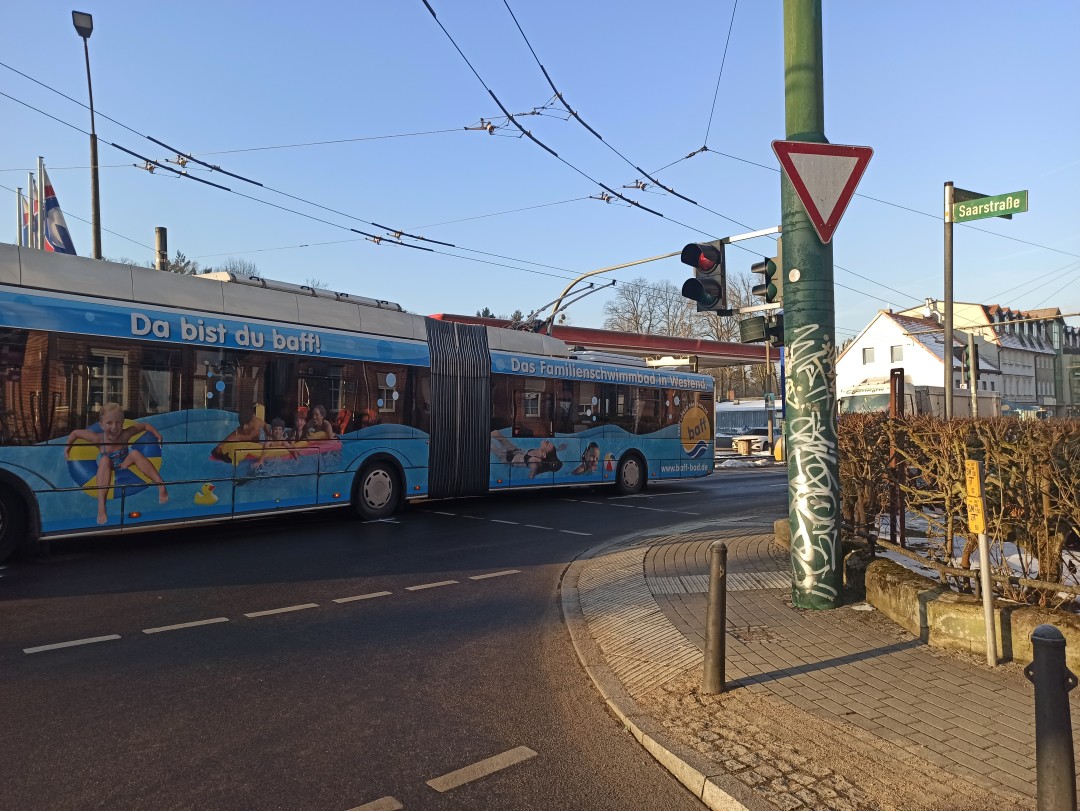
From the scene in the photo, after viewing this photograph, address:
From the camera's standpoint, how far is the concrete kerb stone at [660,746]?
11.3 ft

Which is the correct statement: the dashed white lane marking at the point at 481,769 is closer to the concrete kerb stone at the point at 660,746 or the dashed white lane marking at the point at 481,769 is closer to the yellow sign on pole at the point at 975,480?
the concrete kerb stone at the point at 660,746

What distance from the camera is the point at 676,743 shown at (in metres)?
3.98

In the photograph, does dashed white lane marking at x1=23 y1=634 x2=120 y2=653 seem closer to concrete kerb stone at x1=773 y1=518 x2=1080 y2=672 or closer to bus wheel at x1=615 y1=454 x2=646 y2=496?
concrete kerb stone at x1=773 y1=518 x2=1080 y2=672

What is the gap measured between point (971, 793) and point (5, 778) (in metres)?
4.42

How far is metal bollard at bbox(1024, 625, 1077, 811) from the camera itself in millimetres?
2791

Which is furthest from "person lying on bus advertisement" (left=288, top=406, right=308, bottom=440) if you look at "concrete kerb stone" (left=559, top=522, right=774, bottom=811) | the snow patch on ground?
the snow patch on ground

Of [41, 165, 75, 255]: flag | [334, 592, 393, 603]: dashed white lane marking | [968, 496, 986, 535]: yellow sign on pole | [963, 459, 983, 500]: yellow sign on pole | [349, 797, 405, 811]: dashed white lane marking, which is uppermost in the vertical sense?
[41, 165, 75, 255]: flag

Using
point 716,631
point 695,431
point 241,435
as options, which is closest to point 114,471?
point 241,435

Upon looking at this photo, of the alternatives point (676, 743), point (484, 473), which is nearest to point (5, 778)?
point (676, 743)

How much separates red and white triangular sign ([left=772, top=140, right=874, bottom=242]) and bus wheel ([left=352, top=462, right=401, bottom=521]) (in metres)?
8.47

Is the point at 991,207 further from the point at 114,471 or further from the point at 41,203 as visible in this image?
the point at 41,203

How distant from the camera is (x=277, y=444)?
11016 millimetres

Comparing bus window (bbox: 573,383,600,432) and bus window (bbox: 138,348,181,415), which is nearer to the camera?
bus window (bbox: 138,348,181,415)

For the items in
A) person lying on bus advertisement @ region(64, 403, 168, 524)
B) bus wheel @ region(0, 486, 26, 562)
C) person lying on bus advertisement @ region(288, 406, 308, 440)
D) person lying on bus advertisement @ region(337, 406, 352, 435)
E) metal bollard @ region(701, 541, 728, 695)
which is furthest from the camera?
person lying on bus advertisement @ region(337, 406, 352, 435)
